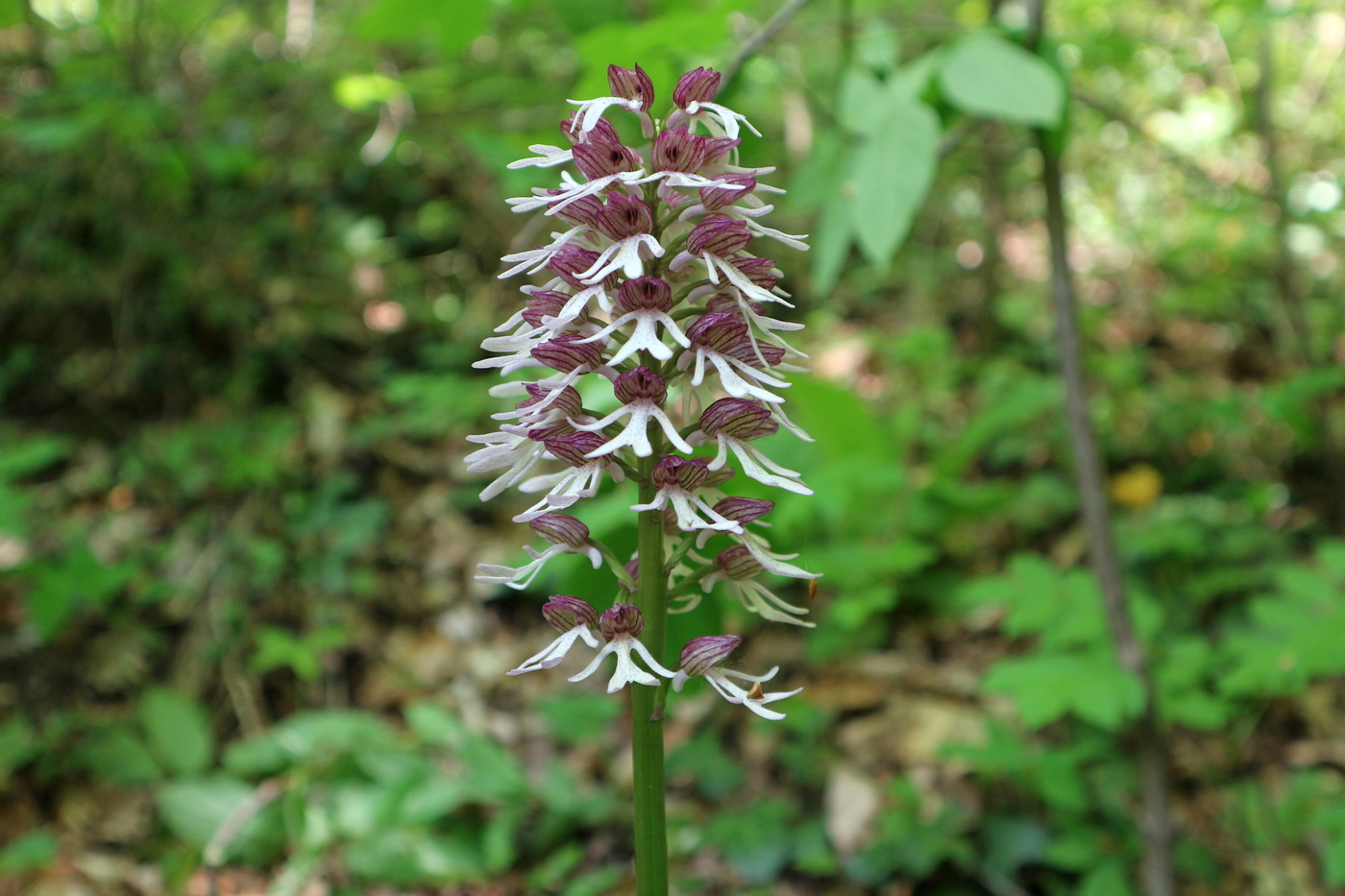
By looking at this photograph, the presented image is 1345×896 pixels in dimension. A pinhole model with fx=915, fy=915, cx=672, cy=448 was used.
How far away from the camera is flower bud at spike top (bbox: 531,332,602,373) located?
0.96m

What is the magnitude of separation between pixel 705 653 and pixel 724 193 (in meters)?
0.49

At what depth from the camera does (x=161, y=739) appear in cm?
365

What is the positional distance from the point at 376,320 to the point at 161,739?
292cm

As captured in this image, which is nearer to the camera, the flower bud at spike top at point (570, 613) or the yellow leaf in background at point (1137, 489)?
the flower bud at spike top at point (570, 613)

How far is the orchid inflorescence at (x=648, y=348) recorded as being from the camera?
3.08 feet

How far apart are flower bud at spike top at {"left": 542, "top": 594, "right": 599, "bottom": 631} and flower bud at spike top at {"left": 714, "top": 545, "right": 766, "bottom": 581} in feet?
0.51

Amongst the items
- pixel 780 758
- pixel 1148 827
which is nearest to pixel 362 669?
pixel 780 758

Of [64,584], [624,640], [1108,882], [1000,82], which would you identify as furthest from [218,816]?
[1000,82]

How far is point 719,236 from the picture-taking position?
948 millimetres

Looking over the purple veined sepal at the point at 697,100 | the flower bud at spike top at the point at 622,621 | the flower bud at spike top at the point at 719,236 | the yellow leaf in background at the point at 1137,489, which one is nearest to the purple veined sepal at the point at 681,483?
the flower bud at spike top at the point at 622,621

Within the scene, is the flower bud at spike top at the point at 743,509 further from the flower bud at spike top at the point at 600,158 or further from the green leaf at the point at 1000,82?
the green leaf at the point at 1000,82

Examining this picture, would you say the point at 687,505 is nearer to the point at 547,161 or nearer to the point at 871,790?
the point at 547,161

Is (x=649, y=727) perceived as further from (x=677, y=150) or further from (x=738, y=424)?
(x=677, y=150)

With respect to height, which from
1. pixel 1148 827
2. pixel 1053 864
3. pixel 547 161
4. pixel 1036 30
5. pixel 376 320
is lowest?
pixel 1053 864
